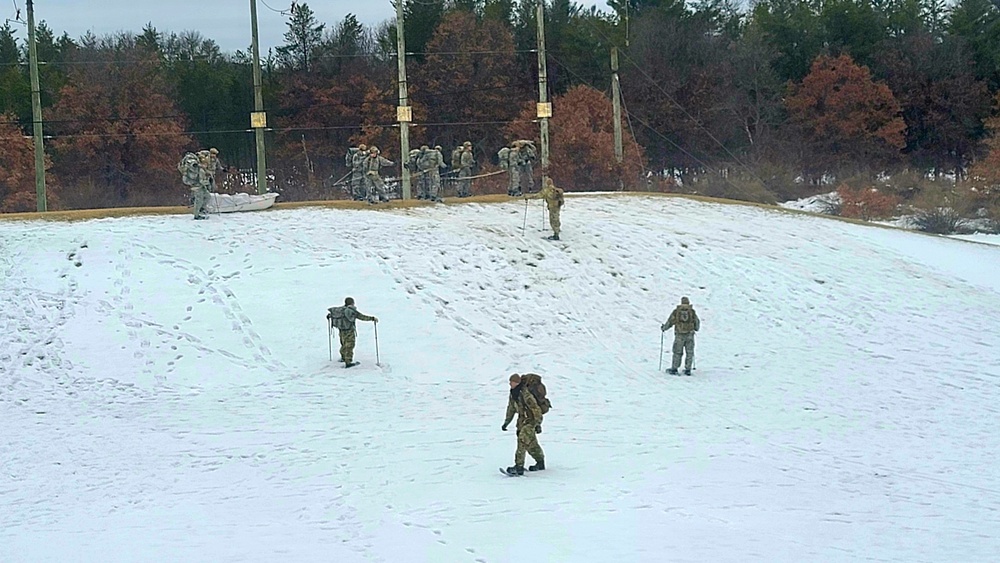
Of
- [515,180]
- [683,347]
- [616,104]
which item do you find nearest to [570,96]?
[616,104]

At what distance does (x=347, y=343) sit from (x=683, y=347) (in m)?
6.50

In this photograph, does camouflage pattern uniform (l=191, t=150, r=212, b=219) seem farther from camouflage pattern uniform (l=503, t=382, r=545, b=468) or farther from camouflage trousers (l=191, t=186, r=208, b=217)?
camouflage pattern uniform (l=503, t=382, r=545, b=468)

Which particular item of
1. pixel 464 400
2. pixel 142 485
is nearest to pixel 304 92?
pixel 464 400

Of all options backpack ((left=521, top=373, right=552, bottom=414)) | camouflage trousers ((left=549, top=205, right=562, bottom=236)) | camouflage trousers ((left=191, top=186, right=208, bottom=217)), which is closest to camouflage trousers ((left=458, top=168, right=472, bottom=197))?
camouflage trousers ((left=549, top=205, right=562, bottom=236))

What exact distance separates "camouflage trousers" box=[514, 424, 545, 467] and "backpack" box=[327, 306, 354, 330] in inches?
283

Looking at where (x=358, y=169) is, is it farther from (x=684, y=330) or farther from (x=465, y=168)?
(x=684, y=330)

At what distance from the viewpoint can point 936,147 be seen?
204 feet

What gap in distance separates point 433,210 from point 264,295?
744 cm

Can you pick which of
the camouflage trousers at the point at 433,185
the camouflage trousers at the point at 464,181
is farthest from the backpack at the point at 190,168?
the camouflage trousers at the point at 464,181

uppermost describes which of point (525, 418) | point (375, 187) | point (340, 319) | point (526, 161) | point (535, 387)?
point (526, 161)

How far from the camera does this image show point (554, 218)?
2970 cm

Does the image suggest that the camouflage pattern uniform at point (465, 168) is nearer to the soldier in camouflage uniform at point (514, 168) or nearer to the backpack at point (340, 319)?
the soldier in camouflage uniform at point (514, 168)

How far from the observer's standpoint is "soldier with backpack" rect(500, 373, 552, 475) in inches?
640

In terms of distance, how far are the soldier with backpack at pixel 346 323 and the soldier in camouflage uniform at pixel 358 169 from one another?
10455mm
